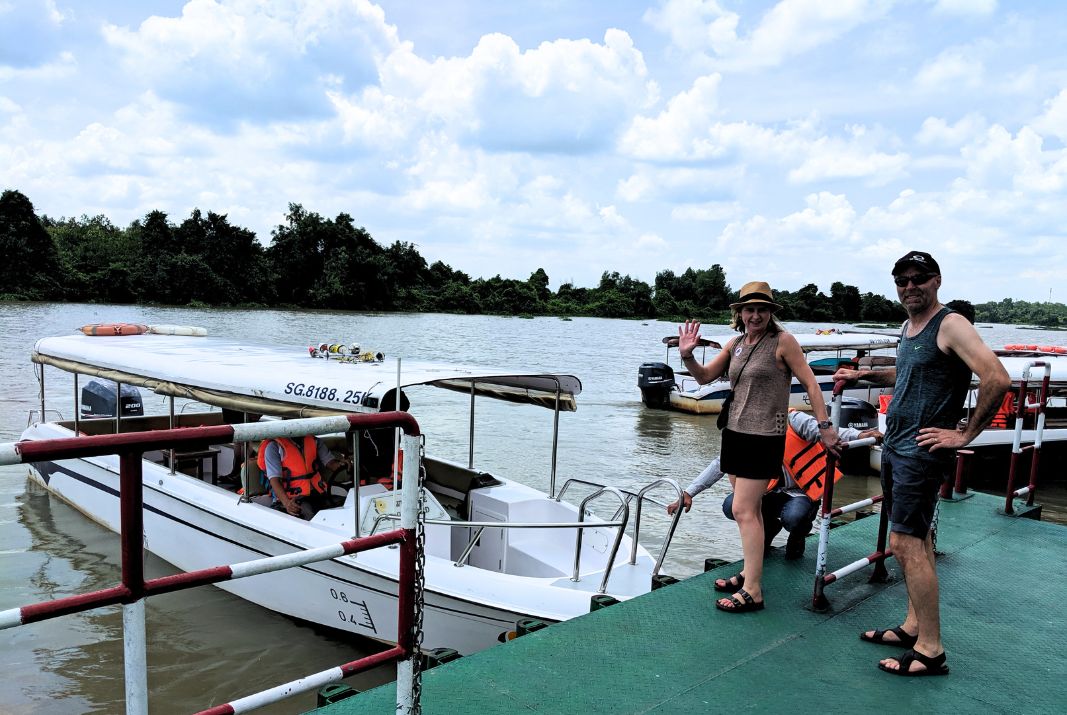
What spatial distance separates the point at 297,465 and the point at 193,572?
4.65 meters

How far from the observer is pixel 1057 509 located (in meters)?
12.3

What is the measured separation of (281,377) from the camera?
6152 millimetres

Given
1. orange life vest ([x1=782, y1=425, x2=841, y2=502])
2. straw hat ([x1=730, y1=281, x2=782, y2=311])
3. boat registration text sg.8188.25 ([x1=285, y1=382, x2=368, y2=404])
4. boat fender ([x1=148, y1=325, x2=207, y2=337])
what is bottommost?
orange life vest ([x1=782, y1=425, x2=841, y2=502])

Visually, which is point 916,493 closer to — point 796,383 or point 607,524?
point 607,524

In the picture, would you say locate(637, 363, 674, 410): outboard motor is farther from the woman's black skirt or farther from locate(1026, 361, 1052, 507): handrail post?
the woman's black skirt

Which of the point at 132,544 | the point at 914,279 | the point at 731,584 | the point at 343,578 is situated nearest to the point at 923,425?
the point at 914,279

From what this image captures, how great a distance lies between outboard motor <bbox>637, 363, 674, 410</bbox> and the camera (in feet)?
73.8

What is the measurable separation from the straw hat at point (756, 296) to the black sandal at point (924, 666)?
5.48 ft

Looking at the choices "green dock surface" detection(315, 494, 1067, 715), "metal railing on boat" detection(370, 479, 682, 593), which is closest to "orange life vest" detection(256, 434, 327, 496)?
"metal railing on boat" detection(370, 479, 682, 593)

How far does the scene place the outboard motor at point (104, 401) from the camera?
10.1 m

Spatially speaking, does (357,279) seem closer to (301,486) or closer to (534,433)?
(534,433)

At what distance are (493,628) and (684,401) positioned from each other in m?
17.5

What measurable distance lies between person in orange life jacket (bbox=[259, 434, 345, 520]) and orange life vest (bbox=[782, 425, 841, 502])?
12.5ft

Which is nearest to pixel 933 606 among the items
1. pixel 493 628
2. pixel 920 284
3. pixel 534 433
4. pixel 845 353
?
pixel 920 284
